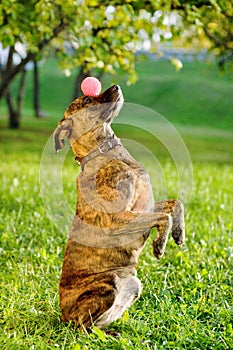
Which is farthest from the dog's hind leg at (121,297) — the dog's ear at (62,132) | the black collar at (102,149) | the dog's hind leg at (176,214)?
the dog's ear at (62,132)

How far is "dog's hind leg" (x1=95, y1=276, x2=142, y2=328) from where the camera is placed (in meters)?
3.76

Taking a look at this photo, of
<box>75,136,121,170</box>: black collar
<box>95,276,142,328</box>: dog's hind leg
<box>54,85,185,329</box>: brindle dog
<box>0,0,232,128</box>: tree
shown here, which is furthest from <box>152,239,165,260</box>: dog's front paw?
<box>0,0,232,128</box>: tree

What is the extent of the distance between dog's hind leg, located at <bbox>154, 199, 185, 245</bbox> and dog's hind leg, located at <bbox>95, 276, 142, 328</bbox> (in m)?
0.41

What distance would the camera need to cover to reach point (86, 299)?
3842 mm

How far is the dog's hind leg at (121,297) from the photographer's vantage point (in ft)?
12.3

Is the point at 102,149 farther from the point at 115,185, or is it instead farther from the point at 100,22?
the point at 100,22

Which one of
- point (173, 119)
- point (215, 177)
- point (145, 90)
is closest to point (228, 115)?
point (173, 119)

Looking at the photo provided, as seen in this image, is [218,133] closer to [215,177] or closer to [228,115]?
[228,115]

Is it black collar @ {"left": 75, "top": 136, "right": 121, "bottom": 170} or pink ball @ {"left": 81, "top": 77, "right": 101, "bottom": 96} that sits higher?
pink ball @ {"left": 81, "top": 77, "right": 101, "bottom": 96}

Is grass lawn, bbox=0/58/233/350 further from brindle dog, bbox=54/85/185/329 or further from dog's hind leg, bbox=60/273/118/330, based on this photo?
brindle dog, bbox=54/85/185/329

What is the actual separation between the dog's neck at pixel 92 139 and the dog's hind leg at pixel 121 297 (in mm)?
883

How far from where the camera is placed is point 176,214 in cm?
384

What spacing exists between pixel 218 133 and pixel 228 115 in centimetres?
352

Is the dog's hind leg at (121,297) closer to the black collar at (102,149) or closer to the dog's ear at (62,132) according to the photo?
the black collar at (102,149)
